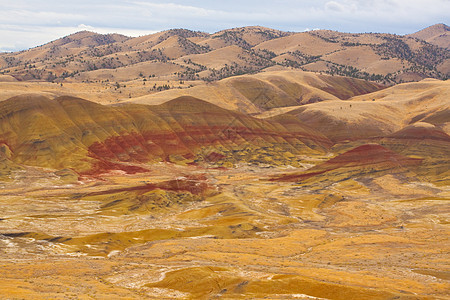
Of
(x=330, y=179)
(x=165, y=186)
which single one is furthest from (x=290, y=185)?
(x=165, y=186)

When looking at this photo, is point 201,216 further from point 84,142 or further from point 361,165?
point 84,142

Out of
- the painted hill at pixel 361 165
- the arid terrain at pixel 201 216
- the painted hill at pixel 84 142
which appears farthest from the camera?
the painted hill at pixel 84 142

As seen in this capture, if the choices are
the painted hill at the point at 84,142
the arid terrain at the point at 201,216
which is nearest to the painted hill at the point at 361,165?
the arid terrain at the point at 201,216

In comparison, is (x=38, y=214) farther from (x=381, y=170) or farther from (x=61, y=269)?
(x=381, y=170)

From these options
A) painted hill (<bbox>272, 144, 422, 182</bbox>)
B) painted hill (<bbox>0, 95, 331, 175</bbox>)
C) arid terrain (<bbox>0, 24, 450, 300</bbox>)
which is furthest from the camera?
painted hill (<bbox>0, 95, 331, 175</bbox>)

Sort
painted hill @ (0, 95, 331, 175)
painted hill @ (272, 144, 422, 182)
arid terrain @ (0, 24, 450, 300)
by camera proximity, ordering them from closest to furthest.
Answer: arid terrain @ (0, 24, 450, 300), painted hill @ (272, 144, 422, 182), painted hill @ (0, 95, 331, 175)

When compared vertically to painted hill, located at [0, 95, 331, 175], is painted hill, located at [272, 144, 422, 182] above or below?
below

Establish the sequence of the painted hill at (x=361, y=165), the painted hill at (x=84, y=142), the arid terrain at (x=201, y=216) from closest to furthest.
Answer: the arid terrain at (x=201, y=216)
the painted hill at (x=361, y=165)
the painted hill at (x=84, y=142)

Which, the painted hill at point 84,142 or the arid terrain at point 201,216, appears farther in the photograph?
the painted hill at point 84,142

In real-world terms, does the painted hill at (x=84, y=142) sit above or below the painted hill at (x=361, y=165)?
above

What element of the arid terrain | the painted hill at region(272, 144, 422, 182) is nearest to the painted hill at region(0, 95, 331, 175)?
the arid terrain

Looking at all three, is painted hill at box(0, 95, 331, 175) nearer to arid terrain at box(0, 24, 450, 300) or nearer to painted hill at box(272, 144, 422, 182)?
arid terrain at box(0, 24, 450, 300)

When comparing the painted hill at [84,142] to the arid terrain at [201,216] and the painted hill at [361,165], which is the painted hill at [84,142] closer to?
the arid terrain at [201,216]
